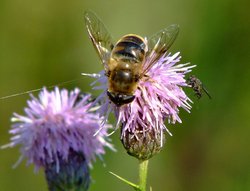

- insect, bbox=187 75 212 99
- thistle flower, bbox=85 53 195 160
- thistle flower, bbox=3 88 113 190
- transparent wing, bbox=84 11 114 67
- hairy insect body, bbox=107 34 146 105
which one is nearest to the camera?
hairy insect body, bbox=107 34 146 105

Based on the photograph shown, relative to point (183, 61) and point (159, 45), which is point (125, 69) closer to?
point (159, 45)

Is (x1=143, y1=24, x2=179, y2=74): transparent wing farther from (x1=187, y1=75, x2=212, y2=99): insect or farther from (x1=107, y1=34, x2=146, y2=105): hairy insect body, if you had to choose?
(x1=187, y1=75, x2=212, y2=99): insect

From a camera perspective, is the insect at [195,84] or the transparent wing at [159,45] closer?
the transparent wing at [159,45]

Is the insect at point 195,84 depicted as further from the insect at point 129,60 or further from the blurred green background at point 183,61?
the blurred green background at point 183,61

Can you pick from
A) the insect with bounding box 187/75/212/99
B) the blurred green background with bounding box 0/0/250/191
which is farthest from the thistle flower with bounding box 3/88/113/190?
the blurred green background with bounding box 0/0/250/191

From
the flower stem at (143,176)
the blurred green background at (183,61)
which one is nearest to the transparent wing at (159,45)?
the flower stem at (143,176)
